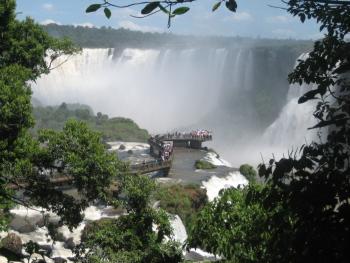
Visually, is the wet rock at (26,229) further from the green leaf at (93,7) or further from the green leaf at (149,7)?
the green leaf at (149,7)

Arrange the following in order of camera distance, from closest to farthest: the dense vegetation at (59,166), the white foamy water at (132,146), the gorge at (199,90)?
1. the dense vegetation at (59,166)
2. the white foamy water at (132,146)
3. the gorge at (199,90)

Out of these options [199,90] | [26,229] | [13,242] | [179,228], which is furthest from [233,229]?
[199,90]

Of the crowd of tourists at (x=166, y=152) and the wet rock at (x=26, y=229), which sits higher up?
the crowd of tourists at (x=166, y=152)

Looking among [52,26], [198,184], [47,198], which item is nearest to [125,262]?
[47,198]

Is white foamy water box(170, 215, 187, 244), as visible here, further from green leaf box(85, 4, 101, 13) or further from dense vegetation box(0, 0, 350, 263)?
green leaf box(85, 4, 101, 13)

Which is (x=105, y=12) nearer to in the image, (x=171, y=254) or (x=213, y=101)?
(x=171, y=254)

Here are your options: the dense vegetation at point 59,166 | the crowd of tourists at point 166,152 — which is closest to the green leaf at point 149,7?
the dense vegetation at point 59,166

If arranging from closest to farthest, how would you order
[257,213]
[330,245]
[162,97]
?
[330,245] < [257,213] < [162,97]
